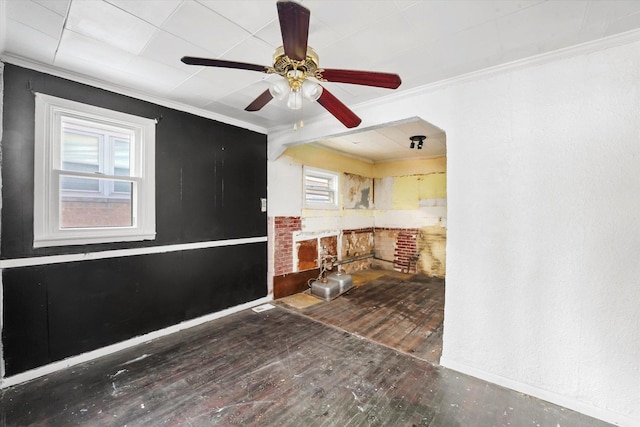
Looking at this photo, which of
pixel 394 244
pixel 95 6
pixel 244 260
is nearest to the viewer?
pixel 95 6

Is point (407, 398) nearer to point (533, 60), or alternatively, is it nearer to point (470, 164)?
point (470, 164)

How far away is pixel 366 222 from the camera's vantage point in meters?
6.56

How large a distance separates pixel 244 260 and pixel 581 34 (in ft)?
13.4

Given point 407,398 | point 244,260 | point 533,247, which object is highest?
point 533,247

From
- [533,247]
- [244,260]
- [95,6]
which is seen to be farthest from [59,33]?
[533,247]

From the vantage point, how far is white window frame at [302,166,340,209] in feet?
16.1

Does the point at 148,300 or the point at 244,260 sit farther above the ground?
the point at 244,260

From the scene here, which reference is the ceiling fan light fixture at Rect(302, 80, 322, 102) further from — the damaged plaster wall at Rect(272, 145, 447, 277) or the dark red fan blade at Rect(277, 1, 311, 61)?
the damaged plaster wall at Rect(272, 145, 447, 277)

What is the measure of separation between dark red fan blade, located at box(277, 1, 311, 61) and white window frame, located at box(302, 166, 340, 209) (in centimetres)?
348

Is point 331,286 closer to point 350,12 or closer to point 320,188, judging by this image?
point 320,188

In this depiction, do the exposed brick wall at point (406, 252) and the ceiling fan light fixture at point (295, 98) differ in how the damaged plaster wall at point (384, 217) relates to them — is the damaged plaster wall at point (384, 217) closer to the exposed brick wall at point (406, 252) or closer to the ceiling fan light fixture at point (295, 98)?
the exposed brick wall at point (406, 252)

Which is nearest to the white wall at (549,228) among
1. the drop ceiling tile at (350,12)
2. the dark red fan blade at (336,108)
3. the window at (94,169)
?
the dark red fan blade at (336,108)

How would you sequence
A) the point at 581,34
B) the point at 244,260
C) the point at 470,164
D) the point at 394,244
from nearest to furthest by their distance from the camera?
the point at 581,34 → the point at 470,164 → the point at 244,260 → the point at 394,244

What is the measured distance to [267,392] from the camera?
2.13m
